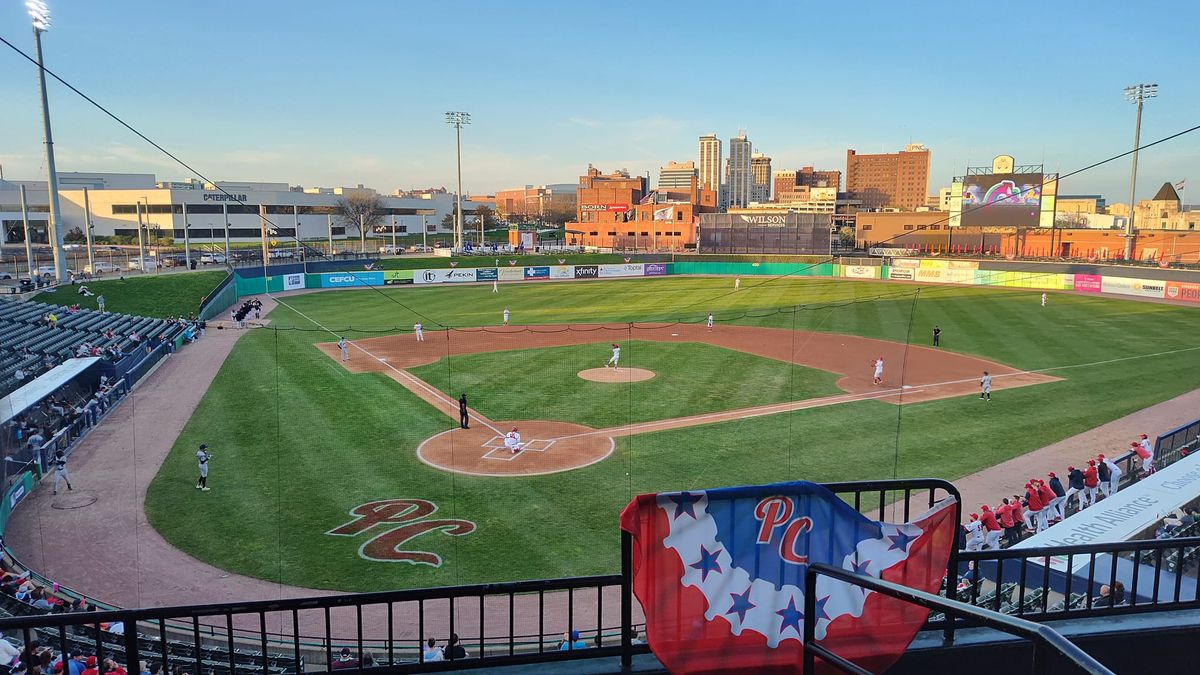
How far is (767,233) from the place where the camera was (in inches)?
2864

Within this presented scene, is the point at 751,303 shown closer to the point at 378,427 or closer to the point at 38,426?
the point at 378,427

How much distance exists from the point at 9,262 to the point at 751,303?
181 ft

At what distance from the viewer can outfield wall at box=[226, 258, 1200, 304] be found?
163ft

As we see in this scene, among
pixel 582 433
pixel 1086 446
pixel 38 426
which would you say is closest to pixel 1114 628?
pixel 582 433

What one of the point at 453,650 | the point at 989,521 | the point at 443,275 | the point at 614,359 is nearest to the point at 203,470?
the point at 453,650

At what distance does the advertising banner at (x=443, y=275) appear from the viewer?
64.2 metres

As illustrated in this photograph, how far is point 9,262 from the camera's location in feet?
189

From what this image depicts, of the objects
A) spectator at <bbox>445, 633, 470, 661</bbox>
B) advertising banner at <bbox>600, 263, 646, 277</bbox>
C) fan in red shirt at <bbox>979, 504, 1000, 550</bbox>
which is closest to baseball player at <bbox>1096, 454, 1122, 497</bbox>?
fan in red shirt at <bbox>979, 504, 1000, 550</bbox>

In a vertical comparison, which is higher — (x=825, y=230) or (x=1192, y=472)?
(x=825, y=230)

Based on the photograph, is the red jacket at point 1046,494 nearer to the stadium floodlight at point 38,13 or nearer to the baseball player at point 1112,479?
the baseball player at point 1112,479

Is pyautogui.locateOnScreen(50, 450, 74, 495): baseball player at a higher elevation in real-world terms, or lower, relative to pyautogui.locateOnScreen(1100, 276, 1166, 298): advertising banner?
lower

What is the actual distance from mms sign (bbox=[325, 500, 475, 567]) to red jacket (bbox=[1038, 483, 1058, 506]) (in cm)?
1115

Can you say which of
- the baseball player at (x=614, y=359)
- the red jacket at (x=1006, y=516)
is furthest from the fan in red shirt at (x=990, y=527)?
the baseball player at (x=614, y=359)

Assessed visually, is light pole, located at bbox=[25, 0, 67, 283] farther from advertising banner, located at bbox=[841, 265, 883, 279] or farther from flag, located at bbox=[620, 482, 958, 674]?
advertising banner, located at bbox=[841, 265, 883, 279]
